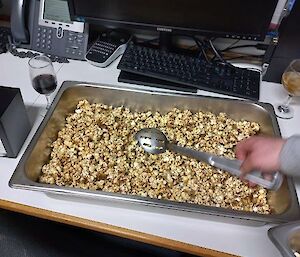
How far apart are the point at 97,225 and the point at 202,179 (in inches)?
11.7

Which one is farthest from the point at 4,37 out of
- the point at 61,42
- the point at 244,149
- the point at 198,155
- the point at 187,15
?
the point at 244,149

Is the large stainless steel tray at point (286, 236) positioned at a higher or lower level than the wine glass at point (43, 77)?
lower

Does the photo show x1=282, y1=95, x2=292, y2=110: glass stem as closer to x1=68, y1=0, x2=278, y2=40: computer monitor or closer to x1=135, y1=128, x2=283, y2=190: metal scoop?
x1=68, y1=0, x2=278, y2=40: computer monitor

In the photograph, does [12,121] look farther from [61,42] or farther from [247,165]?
[247,165]

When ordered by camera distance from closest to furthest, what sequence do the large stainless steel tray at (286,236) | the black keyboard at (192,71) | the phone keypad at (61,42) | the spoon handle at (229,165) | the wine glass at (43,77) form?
the large stainless steel tray at (286,236), the spoon handle at (229,165), the wine glass at (43,77), the black keyboard at (192,71), the phone keypad at (61,42)

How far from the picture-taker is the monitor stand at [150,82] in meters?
1.01

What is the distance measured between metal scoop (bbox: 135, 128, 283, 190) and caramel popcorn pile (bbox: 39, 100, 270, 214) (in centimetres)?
2

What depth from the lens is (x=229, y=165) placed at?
2.60ft

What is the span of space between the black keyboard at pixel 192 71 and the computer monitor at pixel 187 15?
0.10 metres

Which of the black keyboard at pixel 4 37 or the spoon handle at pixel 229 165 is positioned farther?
the black keyboard at pixel 4 37

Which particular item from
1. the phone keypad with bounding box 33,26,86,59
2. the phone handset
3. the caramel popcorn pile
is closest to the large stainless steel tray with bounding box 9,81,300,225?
the caramel popcorn pile

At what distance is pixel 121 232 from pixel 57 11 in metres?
0.79

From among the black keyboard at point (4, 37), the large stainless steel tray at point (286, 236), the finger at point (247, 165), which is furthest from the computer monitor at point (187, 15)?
the large stainless steel tray at point (286, 236)

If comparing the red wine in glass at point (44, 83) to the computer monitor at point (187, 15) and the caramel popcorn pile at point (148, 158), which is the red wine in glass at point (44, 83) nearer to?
the caramel popcorn pile at point (148, 158)
